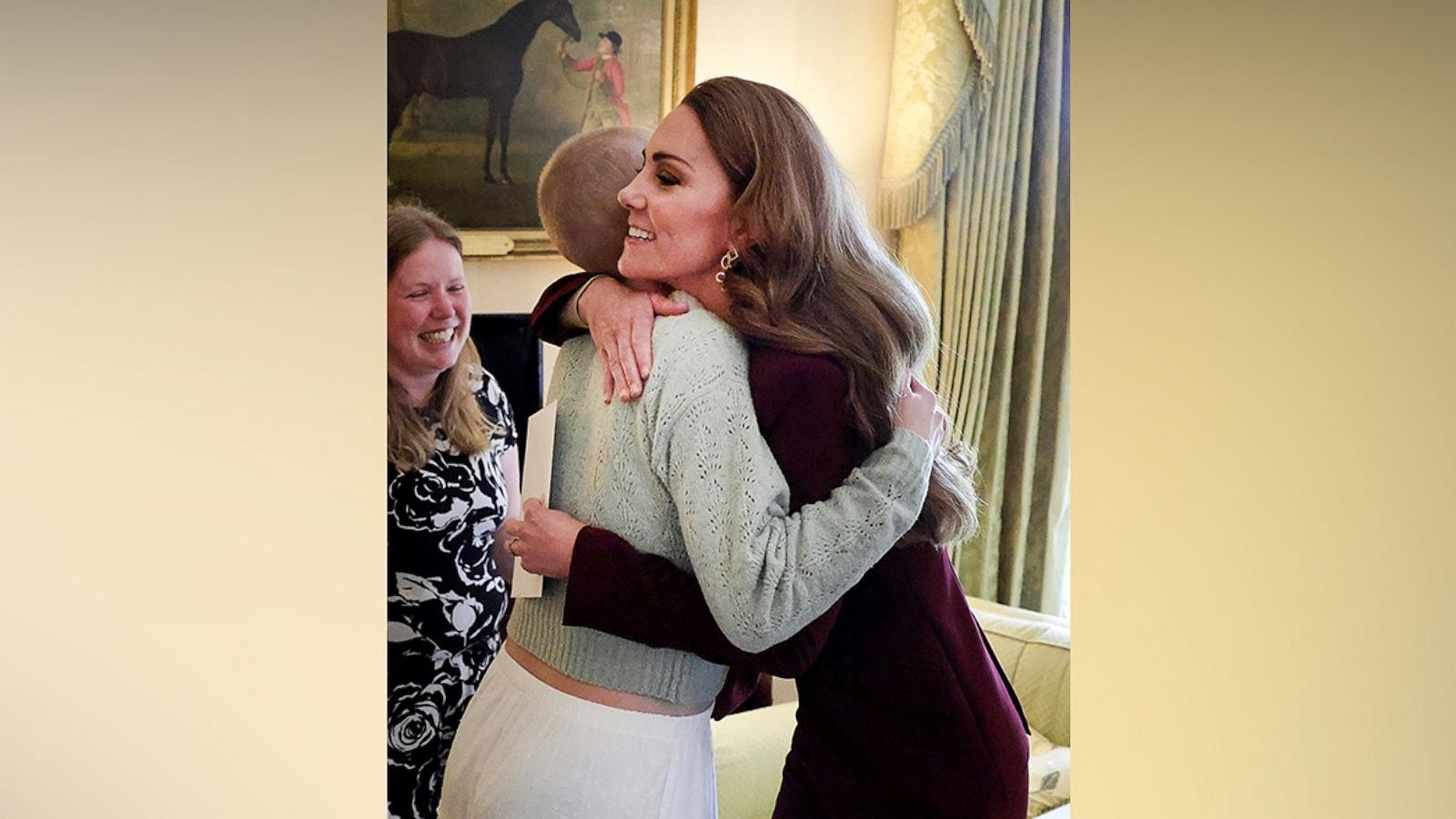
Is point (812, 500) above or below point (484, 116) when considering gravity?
below

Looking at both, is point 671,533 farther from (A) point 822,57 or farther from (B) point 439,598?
(A) point 822,57

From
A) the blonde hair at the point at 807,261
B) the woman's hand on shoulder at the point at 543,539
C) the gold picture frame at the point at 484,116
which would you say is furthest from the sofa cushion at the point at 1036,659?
the gold picture frame at the point at 484,116

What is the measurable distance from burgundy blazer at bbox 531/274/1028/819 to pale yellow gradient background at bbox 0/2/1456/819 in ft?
0.90

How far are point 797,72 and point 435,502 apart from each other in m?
0.67

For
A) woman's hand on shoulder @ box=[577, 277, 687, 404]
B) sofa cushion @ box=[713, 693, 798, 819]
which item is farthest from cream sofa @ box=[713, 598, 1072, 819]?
woman's hand on shoulder @ box=[577, 277, 687, 404]

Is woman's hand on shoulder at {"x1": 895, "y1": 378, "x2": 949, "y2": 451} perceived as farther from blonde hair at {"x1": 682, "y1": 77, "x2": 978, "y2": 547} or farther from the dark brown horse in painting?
the dark brown horse in painting

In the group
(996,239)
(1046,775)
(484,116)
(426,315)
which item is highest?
→ (484,116)

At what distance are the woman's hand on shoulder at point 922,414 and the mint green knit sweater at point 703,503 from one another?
0.06ft

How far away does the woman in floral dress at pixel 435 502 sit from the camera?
1.70m

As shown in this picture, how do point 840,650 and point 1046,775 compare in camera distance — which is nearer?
point 840,650

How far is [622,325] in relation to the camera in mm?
1649

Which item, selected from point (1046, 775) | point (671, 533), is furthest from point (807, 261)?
point (1046, 775)
